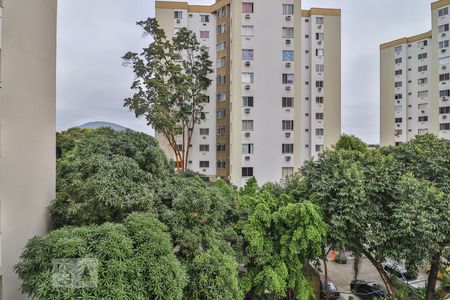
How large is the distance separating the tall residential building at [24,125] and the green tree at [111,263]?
910mm

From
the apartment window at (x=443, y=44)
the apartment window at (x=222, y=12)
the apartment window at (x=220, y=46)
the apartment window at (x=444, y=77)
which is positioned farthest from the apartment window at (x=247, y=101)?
the apartment window at (x=443, y=44)

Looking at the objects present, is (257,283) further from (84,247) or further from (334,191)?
(84,247)

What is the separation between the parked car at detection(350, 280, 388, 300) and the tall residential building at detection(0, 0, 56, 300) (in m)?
13.3

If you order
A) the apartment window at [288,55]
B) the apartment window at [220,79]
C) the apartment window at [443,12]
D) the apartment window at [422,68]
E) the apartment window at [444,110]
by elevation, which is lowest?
the apartment window at [444,110]

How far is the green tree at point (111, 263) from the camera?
365cm

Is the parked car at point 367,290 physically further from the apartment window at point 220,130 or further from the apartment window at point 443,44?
the apartment window at point 443,44

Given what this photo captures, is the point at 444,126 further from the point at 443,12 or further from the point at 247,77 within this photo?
Result: the point at 247,77

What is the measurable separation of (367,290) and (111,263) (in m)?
12.8

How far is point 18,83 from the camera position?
15.9 feet

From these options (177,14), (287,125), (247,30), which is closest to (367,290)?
(287,125)

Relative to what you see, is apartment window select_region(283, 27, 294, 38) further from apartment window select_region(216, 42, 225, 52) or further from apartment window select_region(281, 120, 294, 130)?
apartment window select_region(281, 120, 294, 130)

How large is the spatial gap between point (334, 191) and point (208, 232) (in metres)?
4.97

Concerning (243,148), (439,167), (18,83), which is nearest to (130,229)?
(18,83)

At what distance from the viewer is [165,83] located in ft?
51.5
